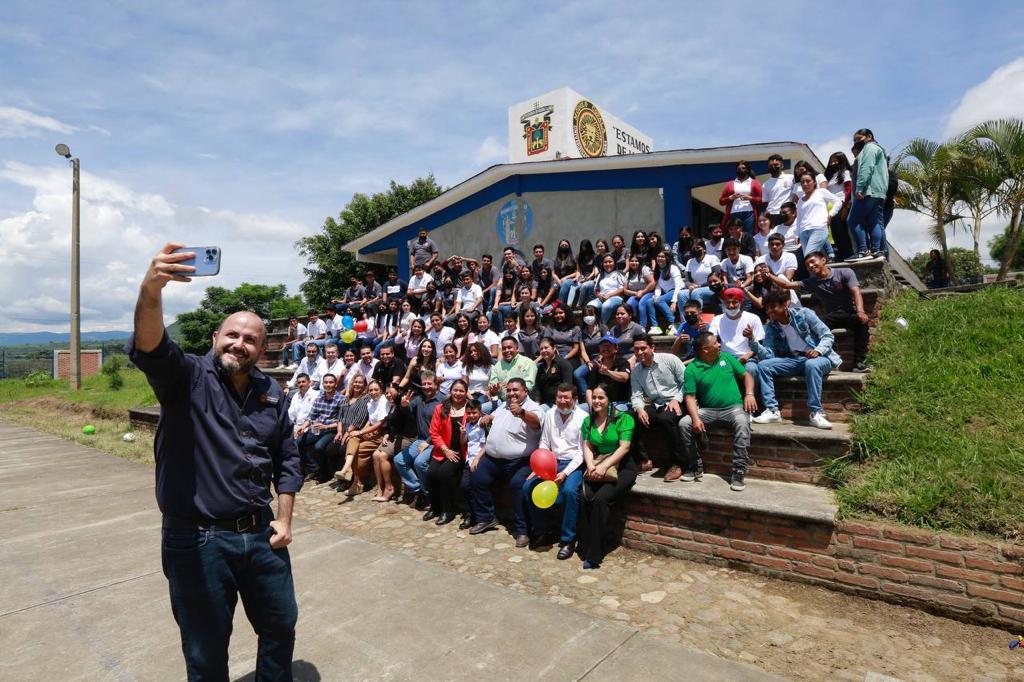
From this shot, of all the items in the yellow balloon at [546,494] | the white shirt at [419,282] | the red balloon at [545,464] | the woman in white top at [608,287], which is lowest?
the yellow balloon at [546,494]

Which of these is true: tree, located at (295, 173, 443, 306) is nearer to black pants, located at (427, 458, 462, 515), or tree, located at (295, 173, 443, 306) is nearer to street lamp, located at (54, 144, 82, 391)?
street lamp, located at (54, 144, 82, 391)

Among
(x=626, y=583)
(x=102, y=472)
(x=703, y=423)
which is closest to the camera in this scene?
(x=626, y=583)

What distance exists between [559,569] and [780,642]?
5.78ft

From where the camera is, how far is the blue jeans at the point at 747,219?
8805mm

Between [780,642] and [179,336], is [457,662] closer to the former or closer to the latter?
[780,642]

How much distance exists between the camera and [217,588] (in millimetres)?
2270

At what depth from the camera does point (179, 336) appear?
30.2m

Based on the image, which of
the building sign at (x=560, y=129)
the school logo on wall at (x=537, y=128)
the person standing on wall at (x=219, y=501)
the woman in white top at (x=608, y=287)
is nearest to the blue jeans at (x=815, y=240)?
the woman in white top at (x=608, y=287)

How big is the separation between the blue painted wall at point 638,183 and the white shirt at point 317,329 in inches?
188

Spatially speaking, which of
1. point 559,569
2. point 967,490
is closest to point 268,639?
point 559,569

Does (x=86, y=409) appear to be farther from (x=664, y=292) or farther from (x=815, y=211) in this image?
(x=815, y=211)

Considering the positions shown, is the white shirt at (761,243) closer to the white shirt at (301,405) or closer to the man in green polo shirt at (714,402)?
the man in green polo shirt at (714,402)

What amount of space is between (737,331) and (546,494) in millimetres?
2825

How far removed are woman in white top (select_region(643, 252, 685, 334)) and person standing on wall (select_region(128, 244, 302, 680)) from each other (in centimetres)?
635
